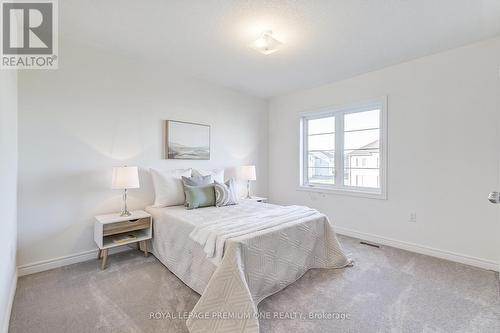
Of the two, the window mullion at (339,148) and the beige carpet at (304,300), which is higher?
the window mullion at (339,148)

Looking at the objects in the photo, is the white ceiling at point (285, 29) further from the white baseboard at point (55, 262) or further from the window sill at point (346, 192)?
the white baseboard at point (55, 262)

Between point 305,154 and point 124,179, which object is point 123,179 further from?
point 305,154

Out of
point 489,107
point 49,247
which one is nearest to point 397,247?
point 489,107

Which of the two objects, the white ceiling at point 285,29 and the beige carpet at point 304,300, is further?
the white ceiling at point 285,29

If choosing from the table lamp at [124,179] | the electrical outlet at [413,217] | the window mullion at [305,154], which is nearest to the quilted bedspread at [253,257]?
the table lamp at [124,179]

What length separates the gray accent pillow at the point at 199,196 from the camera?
9.60ft

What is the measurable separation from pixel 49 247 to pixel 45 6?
2323 millimetres

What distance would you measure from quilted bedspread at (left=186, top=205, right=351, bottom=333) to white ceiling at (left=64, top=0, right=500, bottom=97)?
6.24 feet

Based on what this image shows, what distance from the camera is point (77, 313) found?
181 centimetres

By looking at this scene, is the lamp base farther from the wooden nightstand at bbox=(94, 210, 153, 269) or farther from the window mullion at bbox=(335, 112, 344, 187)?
the window mullion at bbox=(335, 112, 344, 187)

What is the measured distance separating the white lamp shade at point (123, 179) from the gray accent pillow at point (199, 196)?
61 cm

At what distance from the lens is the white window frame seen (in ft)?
10.9

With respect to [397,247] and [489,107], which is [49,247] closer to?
[397,247]

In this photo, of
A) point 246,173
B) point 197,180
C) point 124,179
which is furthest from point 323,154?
point 124,179
